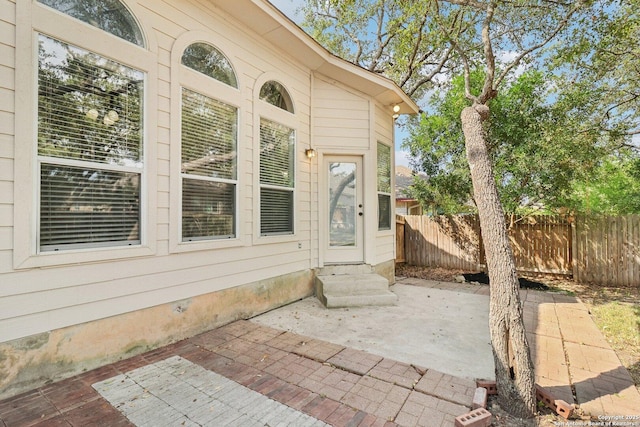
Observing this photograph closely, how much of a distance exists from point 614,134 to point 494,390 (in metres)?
8.29

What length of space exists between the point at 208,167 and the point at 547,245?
7.78m

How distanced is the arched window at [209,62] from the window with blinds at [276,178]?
760 mm

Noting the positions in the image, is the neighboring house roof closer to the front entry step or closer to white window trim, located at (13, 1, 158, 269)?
white window trim, located at (13, 1, 158, 269)

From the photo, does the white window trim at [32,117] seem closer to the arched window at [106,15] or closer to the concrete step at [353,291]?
the arched window at [106,15]

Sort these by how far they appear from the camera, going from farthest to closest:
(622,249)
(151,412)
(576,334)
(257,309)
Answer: (622,249) → (257,309) → (576,334) → (151,412)

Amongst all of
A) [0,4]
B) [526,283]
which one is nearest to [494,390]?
[0,4]

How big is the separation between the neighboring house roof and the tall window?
102cm

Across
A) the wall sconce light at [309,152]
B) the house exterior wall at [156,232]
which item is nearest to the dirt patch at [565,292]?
the house exterior wall at [156,232]

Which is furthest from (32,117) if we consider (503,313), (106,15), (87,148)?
(503,313)

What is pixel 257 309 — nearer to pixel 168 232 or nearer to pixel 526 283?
pixel 168 232

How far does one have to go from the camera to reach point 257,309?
13.9 feet

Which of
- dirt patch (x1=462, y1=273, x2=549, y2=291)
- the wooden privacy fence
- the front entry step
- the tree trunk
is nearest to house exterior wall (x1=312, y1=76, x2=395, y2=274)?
the front entry step

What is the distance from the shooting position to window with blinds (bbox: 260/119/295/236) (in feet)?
14.6

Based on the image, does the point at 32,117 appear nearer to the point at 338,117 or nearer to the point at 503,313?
the point at 503,313
